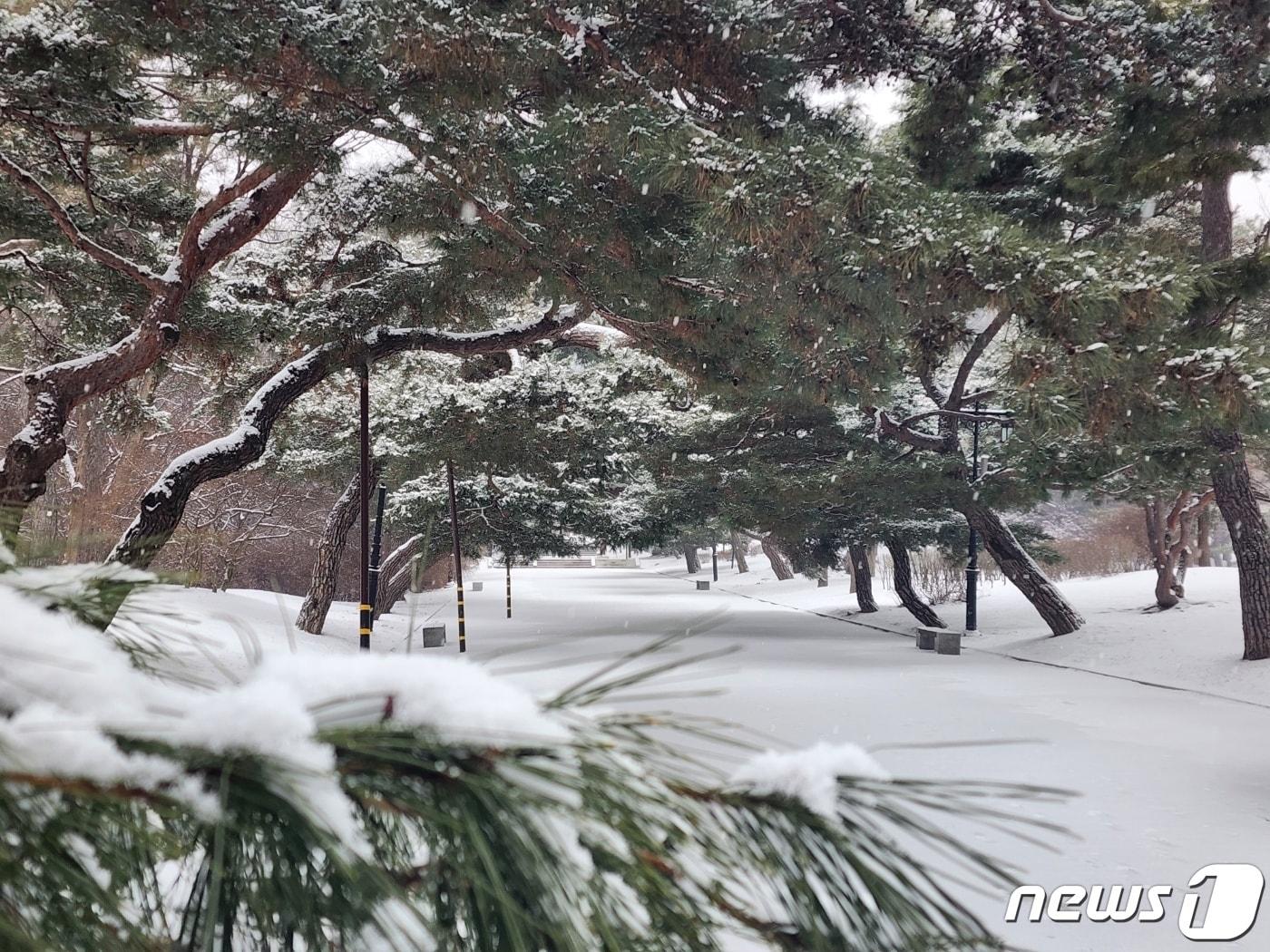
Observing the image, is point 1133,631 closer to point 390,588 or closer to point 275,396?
point 275,396

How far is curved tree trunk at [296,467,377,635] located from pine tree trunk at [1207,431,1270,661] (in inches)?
432

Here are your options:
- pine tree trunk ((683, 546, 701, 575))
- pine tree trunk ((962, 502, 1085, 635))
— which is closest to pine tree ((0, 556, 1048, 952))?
pine tree trunk ((962, 502, 1085, 635))

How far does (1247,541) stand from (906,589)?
316 inches

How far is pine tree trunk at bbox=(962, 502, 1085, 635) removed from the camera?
44.9ft

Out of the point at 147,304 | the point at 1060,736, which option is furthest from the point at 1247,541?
the point at 147,304

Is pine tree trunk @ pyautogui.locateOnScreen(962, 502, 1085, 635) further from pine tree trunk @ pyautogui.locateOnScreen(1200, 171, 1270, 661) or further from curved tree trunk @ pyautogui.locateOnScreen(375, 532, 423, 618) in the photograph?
curved tree trunk @ pyautogui.locateOnScreen(375, 532, 423, 618)

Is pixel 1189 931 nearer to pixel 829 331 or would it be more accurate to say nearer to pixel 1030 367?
pixel 1030 367

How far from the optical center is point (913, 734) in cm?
676

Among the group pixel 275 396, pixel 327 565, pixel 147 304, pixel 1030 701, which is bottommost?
pixel 1030 701

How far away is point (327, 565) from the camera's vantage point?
533 inches

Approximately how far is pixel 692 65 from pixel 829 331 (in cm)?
217

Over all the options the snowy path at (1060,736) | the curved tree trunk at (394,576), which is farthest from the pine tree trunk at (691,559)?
the snowy path at (1060,736)

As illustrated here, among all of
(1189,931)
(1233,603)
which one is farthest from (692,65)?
(1233,603)

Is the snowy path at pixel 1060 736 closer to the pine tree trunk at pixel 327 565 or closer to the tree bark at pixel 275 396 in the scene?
the pine tree trunk at pixel 327 565
